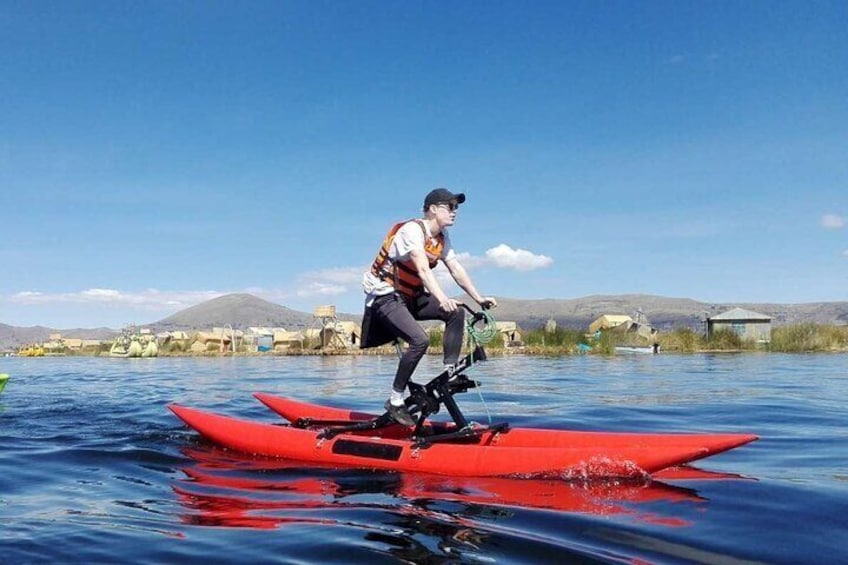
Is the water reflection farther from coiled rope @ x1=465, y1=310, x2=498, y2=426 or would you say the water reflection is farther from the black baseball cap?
the black baseball cap

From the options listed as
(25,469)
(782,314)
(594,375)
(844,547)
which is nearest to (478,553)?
(844,547)

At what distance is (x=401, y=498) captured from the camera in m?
5.99

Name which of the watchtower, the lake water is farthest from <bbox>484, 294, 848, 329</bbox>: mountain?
the lake water

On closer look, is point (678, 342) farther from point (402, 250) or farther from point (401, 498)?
point (401, 498)

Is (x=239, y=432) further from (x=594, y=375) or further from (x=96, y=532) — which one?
(x=594, y=375)

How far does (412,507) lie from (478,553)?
4.40ft

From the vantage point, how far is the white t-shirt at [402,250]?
7.39 meters

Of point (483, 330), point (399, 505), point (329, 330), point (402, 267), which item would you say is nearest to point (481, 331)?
point (483, 330)

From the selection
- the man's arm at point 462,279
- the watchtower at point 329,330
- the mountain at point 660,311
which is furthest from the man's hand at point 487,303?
the mountain at point 660,311

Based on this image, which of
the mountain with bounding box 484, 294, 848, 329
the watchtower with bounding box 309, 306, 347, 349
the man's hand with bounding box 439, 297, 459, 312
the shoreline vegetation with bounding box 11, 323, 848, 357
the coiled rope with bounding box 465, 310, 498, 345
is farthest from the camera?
the mountain with bounding box 484, 294, 848, 329

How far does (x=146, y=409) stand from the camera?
1291 cm

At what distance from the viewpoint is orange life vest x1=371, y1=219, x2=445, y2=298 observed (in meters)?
7.74

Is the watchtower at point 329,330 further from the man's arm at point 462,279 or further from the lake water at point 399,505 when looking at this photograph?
the man's arm at point 462,279

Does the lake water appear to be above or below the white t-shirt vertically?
below
